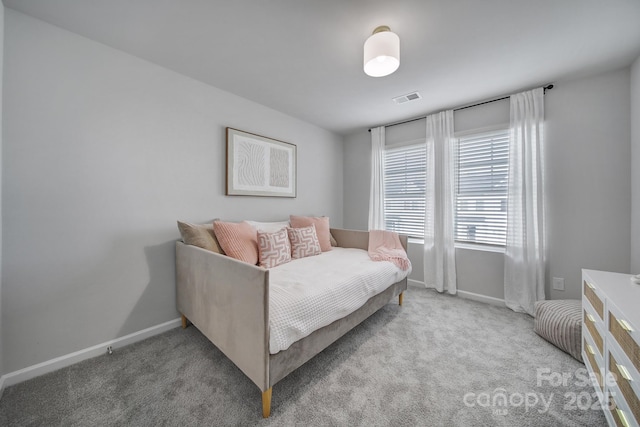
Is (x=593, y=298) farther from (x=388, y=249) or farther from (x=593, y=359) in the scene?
(x=388, y=249)

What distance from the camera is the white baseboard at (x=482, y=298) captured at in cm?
256

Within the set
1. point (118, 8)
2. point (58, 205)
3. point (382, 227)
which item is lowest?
point (382, 227)

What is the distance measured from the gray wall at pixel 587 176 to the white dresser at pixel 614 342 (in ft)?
3.24

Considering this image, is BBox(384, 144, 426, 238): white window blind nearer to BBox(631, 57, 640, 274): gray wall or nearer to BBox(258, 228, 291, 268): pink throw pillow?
BBox(631, 57, 640, 274): gray wall

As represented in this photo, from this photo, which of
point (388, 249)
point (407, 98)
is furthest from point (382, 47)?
point (388, 249)

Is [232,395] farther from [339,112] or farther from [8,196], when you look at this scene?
[339,112]

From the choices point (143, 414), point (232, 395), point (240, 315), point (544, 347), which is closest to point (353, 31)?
point (240, 315)

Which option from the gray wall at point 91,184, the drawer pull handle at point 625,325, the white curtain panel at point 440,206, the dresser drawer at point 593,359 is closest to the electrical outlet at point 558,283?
the white curtain panel at point 440,206

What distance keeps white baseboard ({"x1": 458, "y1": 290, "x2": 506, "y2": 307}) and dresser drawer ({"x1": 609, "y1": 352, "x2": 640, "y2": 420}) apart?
163cm

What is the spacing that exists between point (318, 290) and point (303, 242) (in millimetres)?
1025

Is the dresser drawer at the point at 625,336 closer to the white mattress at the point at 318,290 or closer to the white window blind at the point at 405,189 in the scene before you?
the white mattress at the point at 318,290

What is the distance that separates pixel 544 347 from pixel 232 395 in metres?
2.30

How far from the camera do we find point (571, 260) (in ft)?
7.31

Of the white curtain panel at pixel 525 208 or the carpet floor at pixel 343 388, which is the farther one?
the white curtain panel at pixel 525 208
